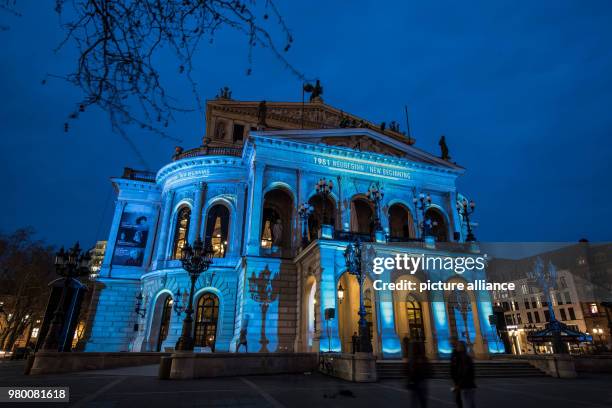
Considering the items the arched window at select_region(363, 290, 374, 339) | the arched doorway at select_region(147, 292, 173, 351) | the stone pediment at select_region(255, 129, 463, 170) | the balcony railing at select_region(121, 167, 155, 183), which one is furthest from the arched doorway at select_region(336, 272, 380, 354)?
the balcony railing at select_region(121, 167, 155, 183)

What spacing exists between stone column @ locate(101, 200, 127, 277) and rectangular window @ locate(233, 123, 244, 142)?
1185 cm

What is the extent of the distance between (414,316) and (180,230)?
18986 mm

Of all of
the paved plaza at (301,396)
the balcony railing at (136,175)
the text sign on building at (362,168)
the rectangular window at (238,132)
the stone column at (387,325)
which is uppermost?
the rectangular window at (238,132)

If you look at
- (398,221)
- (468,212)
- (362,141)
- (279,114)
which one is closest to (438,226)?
(398,221)

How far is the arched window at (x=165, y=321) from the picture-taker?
24672mm

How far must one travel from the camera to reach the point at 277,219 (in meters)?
26.7

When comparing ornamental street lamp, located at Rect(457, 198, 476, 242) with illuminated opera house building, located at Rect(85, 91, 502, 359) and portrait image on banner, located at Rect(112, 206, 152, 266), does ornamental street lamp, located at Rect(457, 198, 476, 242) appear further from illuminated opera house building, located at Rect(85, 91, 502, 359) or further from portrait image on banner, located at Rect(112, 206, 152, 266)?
portrait image on banner, located at Rect(112, 206, 152, 266)

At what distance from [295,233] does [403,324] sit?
29.7ft

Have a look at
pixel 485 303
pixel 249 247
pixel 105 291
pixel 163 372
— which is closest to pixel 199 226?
pixel 249 247

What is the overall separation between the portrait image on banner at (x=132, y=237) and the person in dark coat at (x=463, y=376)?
28405 millimetres

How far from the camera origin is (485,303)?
21.6 metres

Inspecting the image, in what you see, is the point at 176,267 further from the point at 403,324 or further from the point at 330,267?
the point at 403,324

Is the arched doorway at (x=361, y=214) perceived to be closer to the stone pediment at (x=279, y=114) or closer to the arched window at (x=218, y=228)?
the stone pediment at (x=279, y=114)

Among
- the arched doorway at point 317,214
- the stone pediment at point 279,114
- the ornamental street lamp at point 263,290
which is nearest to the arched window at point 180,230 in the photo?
the ornamental street lamp at point 263,290
